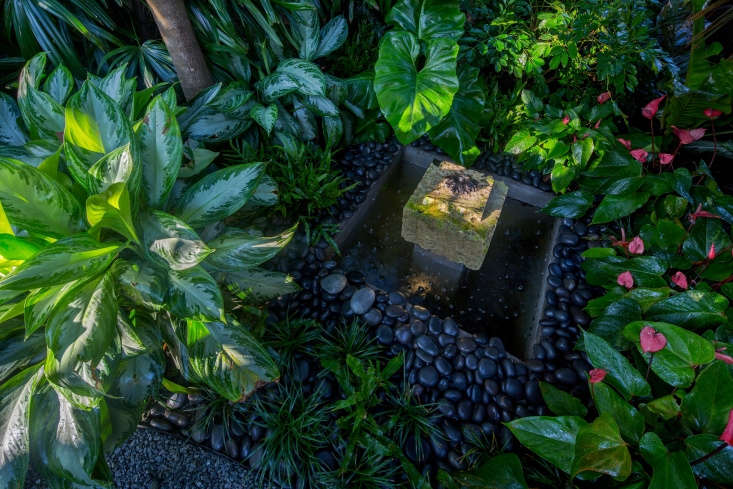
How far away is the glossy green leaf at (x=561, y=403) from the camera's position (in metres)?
1.27

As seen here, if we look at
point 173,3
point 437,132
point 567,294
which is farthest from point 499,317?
point 173,3

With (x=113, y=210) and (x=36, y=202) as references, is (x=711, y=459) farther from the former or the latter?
(x=36, y=202)

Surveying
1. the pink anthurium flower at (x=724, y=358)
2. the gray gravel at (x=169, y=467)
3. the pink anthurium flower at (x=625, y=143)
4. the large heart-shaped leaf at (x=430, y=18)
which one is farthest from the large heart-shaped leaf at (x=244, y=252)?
the pink anthurium flower at (x=625, y=143)

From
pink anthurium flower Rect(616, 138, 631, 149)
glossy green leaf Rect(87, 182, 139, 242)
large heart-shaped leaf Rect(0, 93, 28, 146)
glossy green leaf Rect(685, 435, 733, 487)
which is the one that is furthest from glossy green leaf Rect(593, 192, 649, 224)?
large heart-shaped leaf Rect(0, 93, 28, 146)

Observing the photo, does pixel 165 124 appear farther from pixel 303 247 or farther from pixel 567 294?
pixel 567 294

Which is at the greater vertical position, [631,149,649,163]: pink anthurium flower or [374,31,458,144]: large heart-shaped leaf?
[374,31,458,144]: large heart-shaped leaf

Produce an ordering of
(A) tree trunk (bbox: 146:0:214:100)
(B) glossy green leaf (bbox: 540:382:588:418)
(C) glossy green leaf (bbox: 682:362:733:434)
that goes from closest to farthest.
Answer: (C) glossy green leaf (bbox: 682:362:733:434), (B) glossy green leaf (bbox: 540:382:588:418), (A) tree trunk (bbox: 146:0:214:100)

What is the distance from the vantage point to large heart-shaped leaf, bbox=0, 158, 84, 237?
0.81 m

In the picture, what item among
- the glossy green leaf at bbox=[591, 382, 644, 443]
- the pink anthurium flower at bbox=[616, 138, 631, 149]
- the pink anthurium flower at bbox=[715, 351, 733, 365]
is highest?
the pink anthurium flower at bbox=[616, 138, 631, 149]

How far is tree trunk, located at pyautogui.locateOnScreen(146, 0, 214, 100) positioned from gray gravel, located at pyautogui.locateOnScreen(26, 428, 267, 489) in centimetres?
155

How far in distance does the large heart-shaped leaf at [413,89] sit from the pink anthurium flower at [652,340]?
1.20 meters

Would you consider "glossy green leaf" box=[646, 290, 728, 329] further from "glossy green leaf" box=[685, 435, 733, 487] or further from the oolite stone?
the oolite stone

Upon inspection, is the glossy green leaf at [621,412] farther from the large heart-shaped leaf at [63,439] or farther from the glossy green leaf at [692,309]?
the large heart-shaped leaf at [63,439]

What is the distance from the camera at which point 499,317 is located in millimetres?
1850
